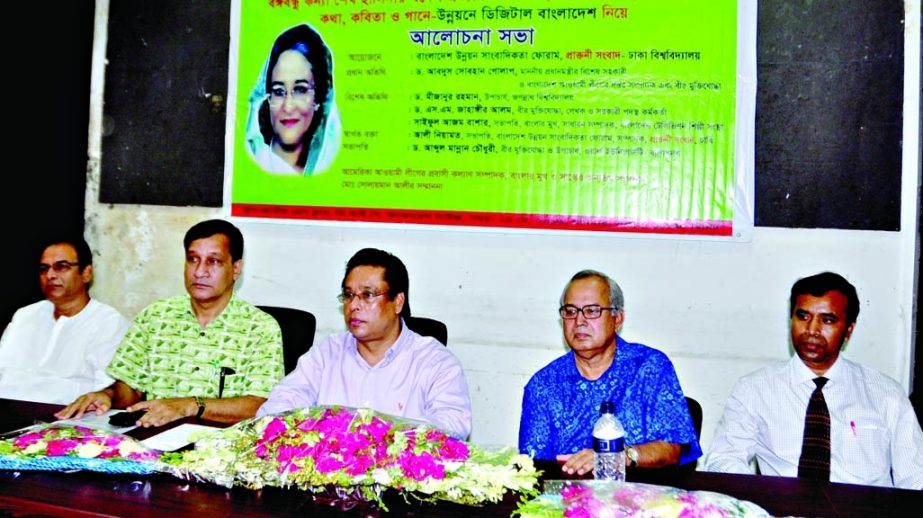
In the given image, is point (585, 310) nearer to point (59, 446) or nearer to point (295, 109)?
point (59, 446)

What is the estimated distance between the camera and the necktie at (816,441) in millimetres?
2572

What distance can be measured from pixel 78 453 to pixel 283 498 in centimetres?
55

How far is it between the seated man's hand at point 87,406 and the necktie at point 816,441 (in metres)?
2.18

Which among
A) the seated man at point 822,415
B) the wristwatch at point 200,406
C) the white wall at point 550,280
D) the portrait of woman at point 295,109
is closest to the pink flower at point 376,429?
the wristwatch at point 200,406

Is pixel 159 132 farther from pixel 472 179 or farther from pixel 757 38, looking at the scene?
pixel 757 38

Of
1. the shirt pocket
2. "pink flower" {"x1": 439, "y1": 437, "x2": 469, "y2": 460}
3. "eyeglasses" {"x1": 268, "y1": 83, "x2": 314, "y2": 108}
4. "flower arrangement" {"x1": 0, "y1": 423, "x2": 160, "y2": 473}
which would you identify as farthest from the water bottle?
"eyeglasses" {"x1": 268, "y1": 83, "x2": 314, "y2": 108}

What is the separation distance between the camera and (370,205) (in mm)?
3797

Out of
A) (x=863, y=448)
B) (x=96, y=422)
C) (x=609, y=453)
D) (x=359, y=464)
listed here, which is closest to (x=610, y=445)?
(x=609, y=453)

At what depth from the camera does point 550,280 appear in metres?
3.66

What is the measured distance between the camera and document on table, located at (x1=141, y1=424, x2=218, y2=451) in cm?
216

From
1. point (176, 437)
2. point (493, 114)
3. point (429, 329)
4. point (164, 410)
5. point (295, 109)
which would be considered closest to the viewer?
point (176, 437)

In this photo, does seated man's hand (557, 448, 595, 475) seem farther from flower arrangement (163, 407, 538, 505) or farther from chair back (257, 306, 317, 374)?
chair back (257, 306, 317, 374)

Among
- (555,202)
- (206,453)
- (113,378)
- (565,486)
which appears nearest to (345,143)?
(555,202)

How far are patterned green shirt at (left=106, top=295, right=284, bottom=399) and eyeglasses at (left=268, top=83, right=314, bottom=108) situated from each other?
3.96 feet
